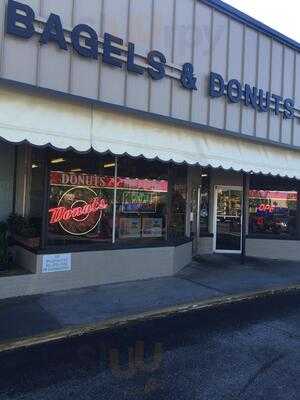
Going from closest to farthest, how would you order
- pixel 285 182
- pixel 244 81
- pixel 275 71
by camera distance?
pixel 244 81 → pixel 275 71 → pixel 285 182

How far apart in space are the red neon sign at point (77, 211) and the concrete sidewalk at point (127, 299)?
4.68ft

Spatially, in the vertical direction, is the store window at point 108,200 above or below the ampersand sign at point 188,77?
below

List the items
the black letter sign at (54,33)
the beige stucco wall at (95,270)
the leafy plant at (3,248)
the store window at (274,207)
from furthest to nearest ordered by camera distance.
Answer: the store window at (274,207), the leafy plant at (3,248), the beige stucco wall at (95,270), the black letter sign at (54,33)

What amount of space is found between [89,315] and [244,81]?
21.1 feet

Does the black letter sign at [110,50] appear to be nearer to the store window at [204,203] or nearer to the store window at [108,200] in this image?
the store window at [108,200]

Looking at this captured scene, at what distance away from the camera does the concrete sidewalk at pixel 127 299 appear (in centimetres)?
639

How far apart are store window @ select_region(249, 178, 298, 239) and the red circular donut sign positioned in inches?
251

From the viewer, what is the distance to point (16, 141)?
642cm

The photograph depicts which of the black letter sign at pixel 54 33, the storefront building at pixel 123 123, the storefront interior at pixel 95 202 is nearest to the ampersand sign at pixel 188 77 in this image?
the storefront building at pixel 123 123

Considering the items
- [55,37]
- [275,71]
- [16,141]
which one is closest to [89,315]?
[16,141]

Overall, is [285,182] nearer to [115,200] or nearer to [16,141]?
[115,200]

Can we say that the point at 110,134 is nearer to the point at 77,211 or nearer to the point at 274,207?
the point at 77,211

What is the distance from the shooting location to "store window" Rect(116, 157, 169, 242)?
31.7ft

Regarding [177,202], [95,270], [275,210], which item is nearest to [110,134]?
[95,270]
